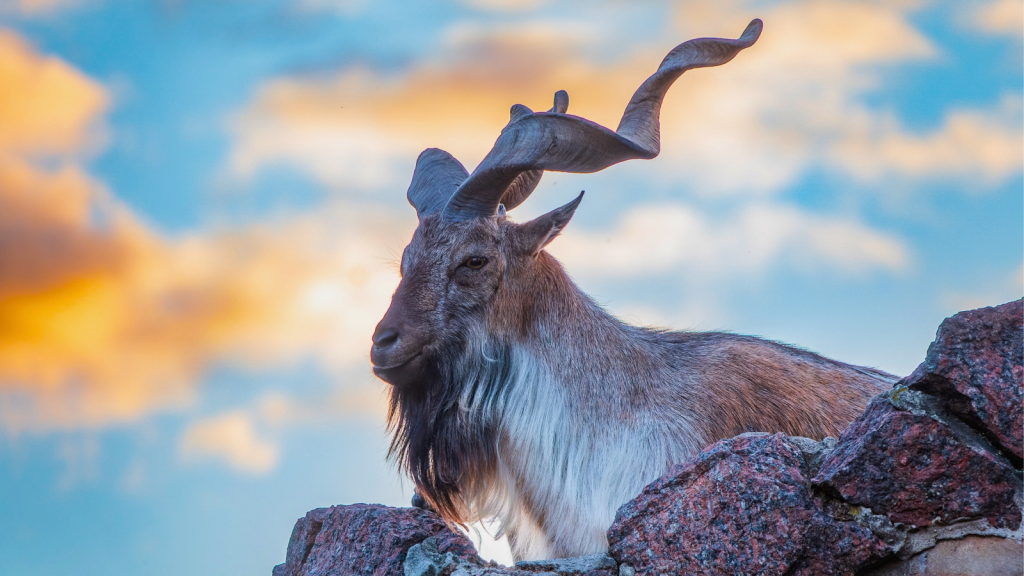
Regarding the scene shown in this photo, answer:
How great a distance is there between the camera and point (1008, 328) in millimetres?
3797

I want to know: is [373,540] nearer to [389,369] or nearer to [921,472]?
[389,369]

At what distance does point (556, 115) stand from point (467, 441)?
2.18 metres

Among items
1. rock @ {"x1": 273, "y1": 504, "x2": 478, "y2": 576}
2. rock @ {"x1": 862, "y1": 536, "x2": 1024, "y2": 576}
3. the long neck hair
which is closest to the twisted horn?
the long neck hair

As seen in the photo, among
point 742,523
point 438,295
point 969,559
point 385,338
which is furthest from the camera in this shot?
point 438,295

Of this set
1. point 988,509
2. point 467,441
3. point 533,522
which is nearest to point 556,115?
point 467,441

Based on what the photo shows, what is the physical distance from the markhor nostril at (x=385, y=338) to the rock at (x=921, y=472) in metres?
2.83

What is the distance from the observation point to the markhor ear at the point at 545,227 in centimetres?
646

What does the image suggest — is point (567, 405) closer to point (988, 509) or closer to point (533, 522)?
point (533, 522)

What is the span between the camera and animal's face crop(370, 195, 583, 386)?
20.0ft

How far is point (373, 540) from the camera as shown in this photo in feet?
16.3

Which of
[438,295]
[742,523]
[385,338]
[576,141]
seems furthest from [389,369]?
[742,523]

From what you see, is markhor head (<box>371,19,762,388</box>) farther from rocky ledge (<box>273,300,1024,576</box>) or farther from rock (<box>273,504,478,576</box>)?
rocky ledge (<box>273,300,1024,576</box>)

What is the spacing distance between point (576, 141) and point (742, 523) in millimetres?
3160

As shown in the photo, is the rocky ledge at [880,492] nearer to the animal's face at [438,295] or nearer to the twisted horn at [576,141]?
the animal's face at [438,295]
